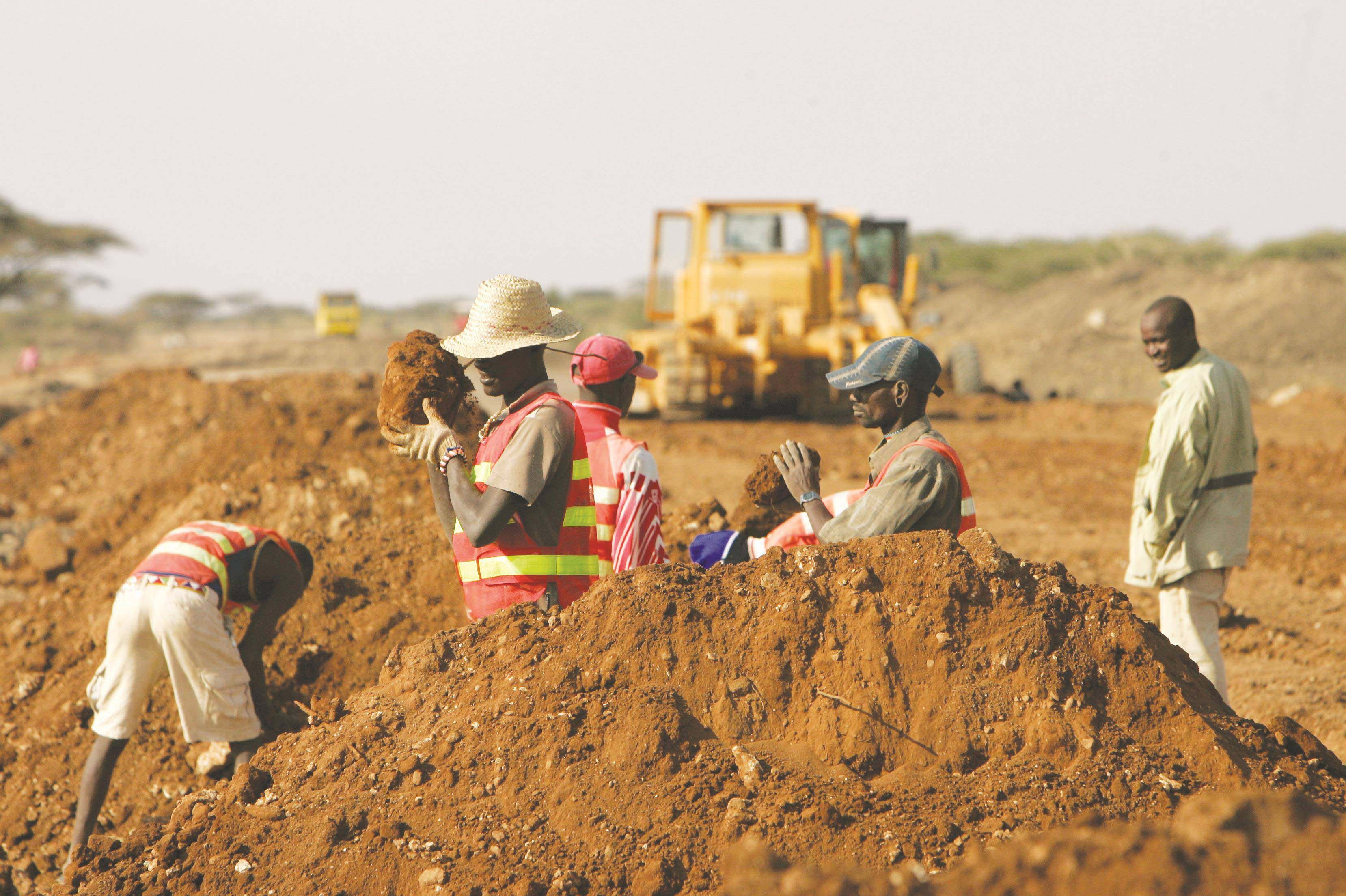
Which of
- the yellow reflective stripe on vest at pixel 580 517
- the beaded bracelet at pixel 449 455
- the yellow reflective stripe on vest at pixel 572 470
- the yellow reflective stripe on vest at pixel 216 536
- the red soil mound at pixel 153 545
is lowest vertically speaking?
the red soil mound at pixel 153 545

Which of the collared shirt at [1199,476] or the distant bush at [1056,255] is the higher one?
the distant bush at [1056,255]

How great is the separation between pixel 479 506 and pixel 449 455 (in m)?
0.20

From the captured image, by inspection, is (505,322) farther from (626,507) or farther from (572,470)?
(626,507)

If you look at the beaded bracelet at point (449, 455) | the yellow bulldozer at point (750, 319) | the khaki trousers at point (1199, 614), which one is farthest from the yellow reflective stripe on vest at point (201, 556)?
the yellow bulldozer at point (750, 319)

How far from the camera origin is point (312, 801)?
286 centimetres

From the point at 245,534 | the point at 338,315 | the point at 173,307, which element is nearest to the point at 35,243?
the point at 338,315

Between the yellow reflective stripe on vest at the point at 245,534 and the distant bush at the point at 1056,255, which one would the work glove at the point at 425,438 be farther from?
the distant bush at the point at 1056,255

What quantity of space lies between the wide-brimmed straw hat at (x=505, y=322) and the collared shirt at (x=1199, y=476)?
8.41 feet

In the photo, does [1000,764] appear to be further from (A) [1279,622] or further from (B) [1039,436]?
(B) [1039,436]

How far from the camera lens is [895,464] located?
3.27 metres

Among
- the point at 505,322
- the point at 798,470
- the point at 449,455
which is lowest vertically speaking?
the point at 798,470

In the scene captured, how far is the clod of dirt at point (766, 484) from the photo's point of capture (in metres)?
3.76

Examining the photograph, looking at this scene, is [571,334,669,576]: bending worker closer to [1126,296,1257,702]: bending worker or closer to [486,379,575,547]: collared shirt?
[486,379,575,547]: collared shirt

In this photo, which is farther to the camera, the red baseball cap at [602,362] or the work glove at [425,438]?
the red baseball cap at [602,362]
